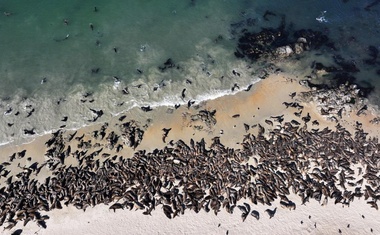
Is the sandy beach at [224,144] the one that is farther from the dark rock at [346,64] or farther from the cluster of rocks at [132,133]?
the dark rock at [346,64]

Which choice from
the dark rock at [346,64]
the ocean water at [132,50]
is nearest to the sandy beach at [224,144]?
the ocean water at [132,50]

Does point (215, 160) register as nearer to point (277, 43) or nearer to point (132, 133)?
point (132, 133)

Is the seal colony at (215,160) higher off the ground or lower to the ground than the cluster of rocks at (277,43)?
lower

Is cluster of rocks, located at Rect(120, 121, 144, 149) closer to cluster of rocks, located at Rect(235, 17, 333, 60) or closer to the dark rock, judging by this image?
cluster of rocks, located at Rect(235, 17, 333, 60)

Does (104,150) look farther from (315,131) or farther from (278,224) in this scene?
(315,131)

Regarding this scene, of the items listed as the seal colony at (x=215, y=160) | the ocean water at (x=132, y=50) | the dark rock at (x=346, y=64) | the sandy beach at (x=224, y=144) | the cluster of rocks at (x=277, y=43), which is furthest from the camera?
the cluster of rocks at (x=277, y=43)

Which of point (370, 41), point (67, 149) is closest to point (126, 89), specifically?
point (67, 149)

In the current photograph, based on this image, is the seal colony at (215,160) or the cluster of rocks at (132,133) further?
the cluster of rocks at (132,133)
